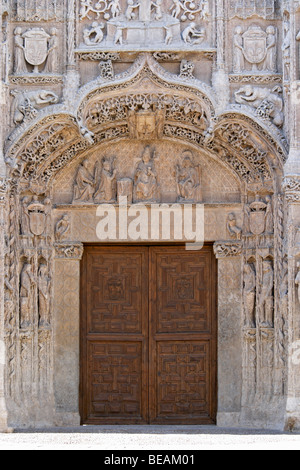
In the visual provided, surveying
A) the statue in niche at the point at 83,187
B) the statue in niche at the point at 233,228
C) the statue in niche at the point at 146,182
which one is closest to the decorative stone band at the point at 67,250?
the statue in niche at the point at 83,187

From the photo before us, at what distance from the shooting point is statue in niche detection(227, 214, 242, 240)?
510 inches

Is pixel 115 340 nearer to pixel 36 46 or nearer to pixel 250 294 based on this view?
pixel 250 294

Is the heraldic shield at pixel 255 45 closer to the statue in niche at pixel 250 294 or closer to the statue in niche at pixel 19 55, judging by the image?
the statue in niche at pixel 250 294

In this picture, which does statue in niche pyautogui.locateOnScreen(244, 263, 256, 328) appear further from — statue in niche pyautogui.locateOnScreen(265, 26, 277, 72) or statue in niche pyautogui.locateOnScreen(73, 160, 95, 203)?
statue in niche pyautogui.locateOnScreen(265, 26, 277, 72)

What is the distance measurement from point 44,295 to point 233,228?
101 inches

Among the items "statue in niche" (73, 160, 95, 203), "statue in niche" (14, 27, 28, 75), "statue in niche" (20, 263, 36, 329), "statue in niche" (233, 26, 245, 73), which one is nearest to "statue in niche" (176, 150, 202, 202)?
"statue in niche" (73, 160, 95, 203)

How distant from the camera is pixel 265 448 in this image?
1044 centimetres

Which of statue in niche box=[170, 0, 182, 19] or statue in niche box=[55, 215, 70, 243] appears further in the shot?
statue in niche box=[55, 215, 70, 243]

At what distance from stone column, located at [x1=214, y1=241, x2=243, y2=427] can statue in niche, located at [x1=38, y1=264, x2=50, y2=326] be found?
7.21ft

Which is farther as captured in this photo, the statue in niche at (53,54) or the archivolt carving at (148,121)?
the statue in niche at (53,54)

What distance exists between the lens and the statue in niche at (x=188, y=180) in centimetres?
1305

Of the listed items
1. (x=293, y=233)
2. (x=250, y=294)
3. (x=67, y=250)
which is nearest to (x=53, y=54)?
(x=67, y=250)

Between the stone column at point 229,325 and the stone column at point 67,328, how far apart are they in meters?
1.83
